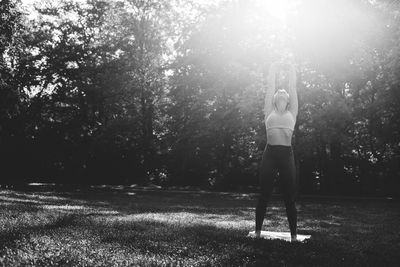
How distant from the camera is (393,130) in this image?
33219 mm

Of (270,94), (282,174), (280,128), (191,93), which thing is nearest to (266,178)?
(282,174)

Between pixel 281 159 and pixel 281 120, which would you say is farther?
pixel 281 120

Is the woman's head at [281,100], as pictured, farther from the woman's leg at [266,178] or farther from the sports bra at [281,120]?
the woman's leg at [266,178]

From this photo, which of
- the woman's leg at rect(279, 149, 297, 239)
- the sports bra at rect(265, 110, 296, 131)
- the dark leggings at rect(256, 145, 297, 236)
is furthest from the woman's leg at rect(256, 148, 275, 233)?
the sports bra at rect(265, 110, 296, 131)

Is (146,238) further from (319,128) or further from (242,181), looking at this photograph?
(242,181)

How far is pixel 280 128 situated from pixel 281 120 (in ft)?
0.56

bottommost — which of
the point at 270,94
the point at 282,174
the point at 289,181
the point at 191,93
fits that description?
the point at 289,181

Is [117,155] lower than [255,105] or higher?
lower

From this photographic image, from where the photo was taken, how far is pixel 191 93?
40656 millimetres

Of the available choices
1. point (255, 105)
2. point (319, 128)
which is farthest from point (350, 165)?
point (255, 105)

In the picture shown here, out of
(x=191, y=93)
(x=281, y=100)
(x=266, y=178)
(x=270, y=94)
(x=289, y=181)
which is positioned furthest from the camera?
(x=191, y=93)

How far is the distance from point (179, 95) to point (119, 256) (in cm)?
3490

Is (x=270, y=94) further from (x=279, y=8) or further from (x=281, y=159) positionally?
(x=279, y=8)

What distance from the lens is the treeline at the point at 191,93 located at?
30.9 m
